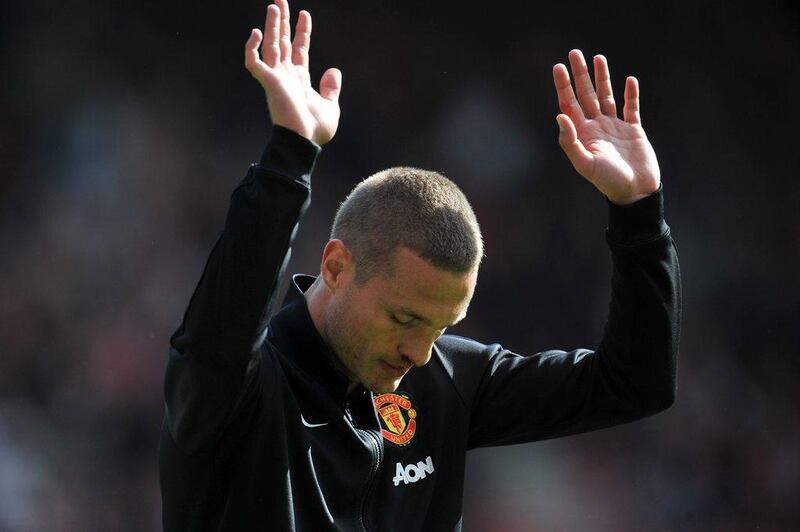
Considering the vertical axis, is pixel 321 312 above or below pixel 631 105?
below

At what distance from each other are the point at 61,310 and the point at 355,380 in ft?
9.89

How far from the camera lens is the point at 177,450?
2.02m

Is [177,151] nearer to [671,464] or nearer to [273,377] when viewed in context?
[671,464]

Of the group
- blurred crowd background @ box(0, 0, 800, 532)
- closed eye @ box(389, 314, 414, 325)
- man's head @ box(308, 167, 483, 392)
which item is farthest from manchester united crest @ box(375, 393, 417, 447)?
blurred crowd background @ box(0, 0, 800, 532)

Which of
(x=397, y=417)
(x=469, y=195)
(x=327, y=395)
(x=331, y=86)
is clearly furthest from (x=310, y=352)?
(x=469, y=195)

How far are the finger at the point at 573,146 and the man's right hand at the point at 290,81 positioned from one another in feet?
1.68

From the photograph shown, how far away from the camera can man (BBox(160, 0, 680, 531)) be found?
191 cm

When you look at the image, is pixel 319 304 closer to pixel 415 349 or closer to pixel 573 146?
pixel 415 349

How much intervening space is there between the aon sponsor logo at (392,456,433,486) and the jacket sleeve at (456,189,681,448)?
207 mm

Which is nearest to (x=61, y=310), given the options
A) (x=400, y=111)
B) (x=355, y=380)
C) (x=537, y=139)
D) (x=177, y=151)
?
(x=177, y=151)

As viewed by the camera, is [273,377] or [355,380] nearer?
[273,377]

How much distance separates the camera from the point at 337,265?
7.43 feet

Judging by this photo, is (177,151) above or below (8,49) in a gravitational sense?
below

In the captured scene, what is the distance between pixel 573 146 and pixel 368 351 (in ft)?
2.09
